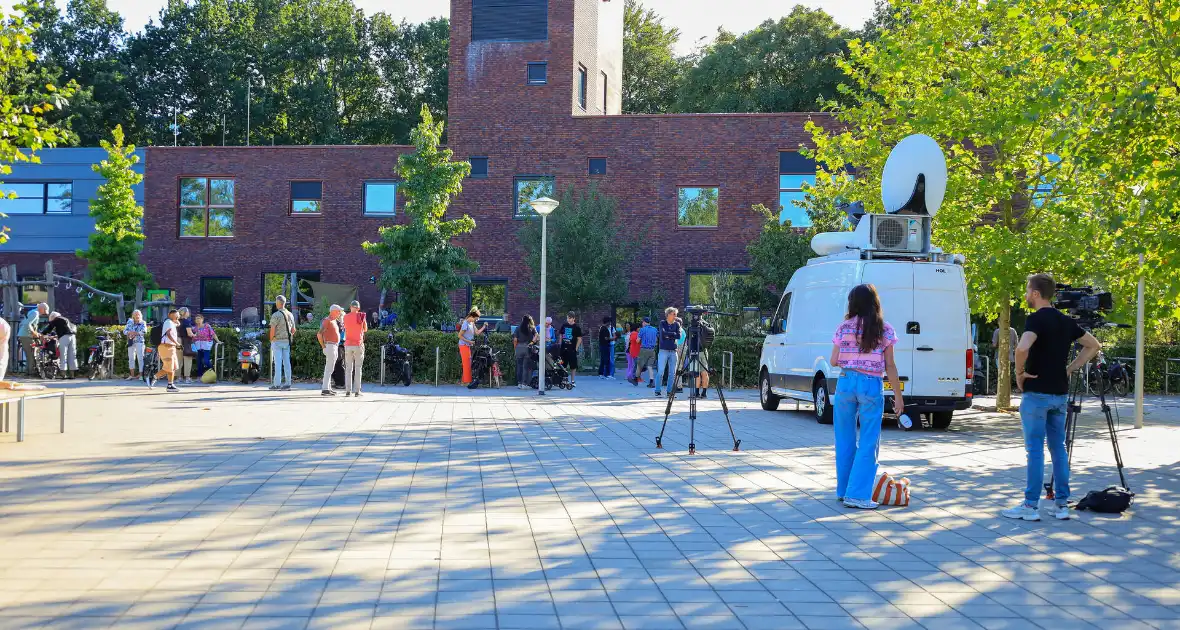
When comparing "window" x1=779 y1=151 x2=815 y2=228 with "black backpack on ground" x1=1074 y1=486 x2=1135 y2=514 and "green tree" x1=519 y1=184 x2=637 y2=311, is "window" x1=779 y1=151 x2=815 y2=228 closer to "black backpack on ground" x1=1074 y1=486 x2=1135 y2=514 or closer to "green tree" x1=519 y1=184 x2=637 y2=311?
"green tree" x1=519 y1=184 x2=637 y2=311

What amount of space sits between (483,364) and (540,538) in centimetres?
1834

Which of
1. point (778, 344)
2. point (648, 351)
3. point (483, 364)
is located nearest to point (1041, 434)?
point (778, 344)

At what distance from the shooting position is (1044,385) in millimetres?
8484

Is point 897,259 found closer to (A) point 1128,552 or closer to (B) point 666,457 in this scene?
(B) point 666,457

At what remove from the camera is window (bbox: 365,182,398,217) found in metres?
37.8

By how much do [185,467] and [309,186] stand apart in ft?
95.9

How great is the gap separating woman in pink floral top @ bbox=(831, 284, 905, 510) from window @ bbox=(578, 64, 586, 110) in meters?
29.1

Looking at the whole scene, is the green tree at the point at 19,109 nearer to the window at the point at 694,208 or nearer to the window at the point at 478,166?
the window at the point at 478,166

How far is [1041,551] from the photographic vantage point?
714cm

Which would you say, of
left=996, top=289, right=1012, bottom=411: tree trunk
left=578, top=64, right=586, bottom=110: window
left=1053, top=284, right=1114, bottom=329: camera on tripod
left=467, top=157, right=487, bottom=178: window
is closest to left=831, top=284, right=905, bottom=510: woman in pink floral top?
left=1053, top=284, right=1114, bottom=329: camera on tripod

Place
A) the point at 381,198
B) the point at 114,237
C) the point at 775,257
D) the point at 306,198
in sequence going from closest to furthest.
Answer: the point at 775,257, the point at 114,237, the point at 381,198, the point at 306,198

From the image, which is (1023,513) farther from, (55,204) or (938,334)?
(55,204)

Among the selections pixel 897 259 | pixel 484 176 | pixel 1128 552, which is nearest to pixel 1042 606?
pixel 1128 552

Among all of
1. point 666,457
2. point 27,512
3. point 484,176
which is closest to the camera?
point 27,512
